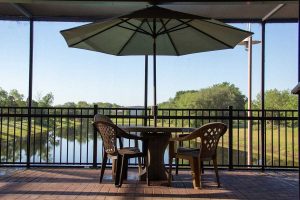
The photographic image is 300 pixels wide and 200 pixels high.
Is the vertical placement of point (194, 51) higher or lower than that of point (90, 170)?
higher

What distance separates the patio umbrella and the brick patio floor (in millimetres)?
1014

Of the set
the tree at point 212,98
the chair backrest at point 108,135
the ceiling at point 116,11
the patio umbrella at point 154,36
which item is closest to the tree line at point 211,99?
the tree at point 212,98

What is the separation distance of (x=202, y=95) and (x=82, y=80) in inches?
290

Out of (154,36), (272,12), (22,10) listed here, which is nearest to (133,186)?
(154,36)

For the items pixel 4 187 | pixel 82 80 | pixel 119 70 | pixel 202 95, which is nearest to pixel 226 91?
pixel 202 95

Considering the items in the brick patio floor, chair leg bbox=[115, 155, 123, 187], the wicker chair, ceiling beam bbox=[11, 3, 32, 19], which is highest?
ceiling beam bbox=[11, 3, 32, 19]

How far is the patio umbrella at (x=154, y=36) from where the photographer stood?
4891 mm

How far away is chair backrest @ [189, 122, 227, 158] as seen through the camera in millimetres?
4262

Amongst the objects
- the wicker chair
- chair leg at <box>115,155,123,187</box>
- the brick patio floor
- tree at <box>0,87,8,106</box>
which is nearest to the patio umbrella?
the wicker chair

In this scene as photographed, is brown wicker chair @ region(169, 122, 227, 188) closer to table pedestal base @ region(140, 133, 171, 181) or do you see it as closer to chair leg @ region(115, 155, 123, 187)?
table pedestal base @ region(140, 133, 171, 181)

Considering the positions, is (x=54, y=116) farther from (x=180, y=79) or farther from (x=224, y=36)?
(x=180, y=79)

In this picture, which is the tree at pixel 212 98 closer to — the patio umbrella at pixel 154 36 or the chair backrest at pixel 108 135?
the patio umbrella at pixel 154 36

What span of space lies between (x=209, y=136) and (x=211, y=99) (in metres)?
12.3

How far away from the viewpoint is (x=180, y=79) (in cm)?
2236
